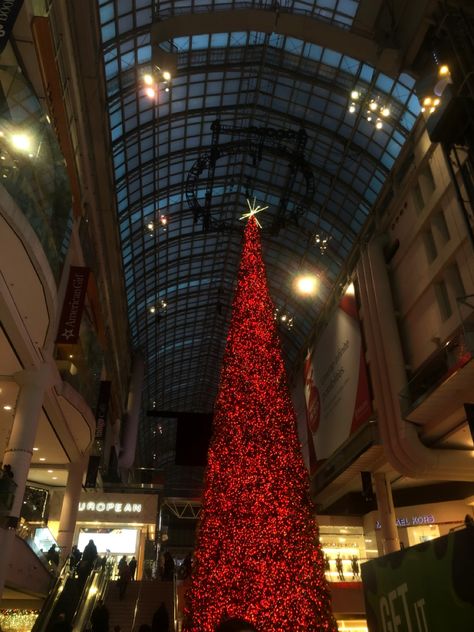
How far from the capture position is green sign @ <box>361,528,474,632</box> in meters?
1.91

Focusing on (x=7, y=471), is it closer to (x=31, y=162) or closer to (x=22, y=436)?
(x=22, y=436)

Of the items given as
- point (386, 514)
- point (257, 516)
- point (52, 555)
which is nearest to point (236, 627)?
point (257, 516)

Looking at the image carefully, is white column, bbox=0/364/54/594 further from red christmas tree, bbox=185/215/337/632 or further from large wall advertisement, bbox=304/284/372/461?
large wall advertisement, bbox=304/284/372/461

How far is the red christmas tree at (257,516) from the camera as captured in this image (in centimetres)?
757

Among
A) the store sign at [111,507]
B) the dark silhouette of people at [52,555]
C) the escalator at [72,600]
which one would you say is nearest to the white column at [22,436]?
the escalator at [72,600]

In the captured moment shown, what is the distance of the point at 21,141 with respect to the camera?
8977 mm

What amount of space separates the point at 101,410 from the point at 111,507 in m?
4.84

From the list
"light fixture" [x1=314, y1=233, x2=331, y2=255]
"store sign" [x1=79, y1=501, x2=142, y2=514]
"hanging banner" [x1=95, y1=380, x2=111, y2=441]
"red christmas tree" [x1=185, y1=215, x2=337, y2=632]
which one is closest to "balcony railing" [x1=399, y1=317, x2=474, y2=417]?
"red christmas tree" [x1=185, y1=215, x2=337, y2=632]

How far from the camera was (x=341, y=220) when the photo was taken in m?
29.1

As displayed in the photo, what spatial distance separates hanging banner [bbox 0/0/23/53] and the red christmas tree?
642 centimetres

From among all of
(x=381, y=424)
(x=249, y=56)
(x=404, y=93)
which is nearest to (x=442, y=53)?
(x=404, y=93)

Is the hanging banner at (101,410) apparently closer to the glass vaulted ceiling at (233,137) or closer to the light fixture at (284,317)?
the glass vaulted ceiling at (233,137)

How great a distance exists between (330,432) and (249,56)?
17.4 metres

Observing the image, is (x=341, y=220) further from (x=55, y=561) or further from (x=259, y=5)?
(x=55, y=561)
